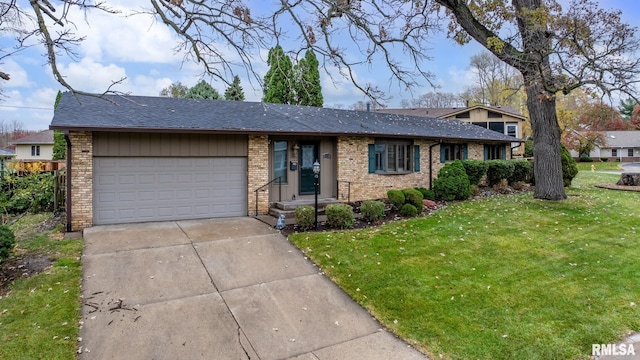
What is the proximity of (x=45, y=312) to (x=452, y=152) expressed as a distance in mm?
14304

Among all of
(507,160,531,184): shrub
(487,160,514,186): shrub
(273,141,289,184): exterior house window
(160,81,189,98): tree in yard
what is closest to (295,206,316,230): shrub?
(273,141,289,184): exterior house window

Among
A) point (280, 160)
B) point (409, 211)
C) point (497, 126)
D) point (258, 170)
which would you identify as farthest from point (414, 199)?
point (497, 126)

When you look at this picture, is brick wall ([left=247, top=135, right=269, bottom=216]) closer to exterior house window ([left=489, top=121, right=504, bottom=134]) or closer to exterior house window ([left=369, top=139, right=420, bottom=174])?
exterior house window ([left=369, top=139, right=420, bottom=174])

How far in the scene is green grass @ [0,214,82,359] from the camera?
12.7ft

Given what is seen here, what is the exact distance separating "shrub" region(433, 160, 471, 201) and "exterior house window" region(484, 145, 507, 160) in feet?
15.8

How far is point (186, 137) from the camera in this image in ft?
31.5

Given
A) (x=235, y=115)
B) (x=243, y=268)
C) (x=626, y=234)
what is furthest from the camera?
(x=235, y=115)

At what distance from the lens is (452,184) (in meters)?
12.3

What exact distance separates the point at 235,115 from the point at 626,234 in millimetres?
10356

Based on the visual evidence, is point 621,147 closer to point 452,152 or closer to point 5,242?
point 452,152

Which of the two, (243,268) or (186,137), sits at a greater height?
(186,137)

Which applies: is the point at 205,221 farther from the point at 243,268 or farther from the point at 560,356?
the point at 560,356

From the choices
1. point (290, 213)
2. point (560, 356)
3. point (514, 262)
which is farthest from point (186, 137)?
point (560, 356)

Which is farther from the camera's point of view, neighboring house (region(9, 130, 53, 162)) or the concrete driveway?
neighboring house (region(9, 130, 53, 162))
